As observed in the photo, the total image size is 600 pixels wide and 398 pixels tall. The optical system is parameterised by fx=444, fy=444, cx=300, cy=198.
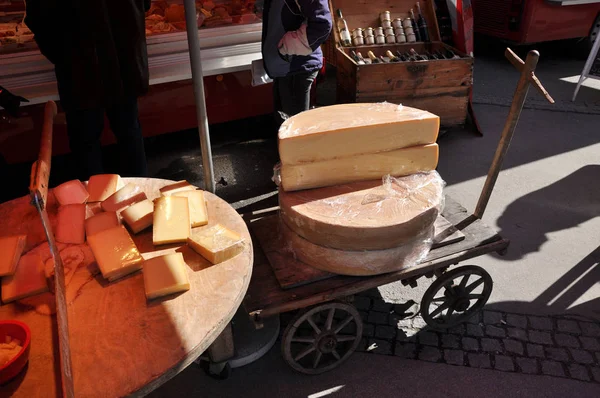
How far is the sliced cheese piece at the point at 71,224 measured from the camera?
6.24 ft

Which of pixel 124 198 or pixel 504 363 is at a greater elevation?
pixel 124 198

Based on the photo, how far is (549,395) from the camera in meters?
2.60

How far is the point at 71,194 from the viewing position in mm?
2148

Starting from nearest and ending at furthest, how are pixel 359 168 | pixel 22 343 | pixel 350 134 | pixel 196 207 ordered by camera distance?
pixel 22 343 → pixel 196 207 → pixel 350 134 → pixel 359 168

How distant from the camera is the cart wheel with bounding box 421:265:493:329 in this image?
2.77 metres

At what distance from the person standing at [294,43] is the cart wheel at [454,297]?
194cm

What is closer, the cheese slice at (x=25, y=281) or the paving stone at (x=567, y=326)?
the cheese slice at (x=25, y=281)

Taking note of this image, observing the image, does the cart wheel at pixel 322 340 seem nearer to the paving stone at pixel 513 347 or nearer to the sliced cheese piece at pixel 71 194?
the paving stone at pixel 513 347

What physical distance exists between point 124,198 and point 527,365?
258cm

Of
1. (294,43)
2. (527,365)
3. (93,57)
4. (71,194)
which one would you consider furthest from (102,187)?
(527,365)

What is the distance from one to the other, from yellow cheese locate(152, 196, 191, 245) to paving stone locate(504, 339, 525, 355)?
2.22m

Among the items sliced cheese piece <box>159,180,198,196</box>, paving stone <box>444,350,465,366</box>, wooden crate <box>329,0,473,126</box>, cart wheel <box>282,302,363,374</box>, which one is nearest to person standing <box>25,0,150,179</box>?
sliced cheese piece <box>159,180,198,196</box>

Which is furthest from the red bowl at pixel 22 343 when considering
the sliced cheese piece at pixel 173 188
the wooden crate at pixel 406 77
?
the wooden crate at pixel 406 77

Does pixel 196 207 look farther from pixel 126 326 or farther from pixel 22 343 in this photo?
pixel 22 343
